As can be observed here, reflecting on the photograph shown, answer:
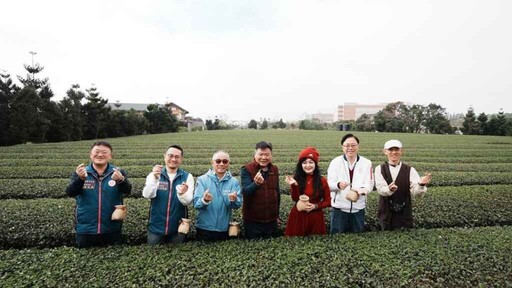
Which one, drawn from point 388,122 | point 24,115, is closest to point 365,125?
point 388,122

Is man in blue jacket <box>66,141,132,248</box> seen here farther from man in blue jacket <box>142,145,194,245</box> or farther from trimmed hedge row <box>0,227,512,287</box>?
man in blue jacket <box>142,145,194,245</box>

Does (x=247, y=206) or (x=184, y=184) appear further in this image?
(x=247, y=206)

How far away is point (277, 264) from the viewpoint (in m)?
3.51

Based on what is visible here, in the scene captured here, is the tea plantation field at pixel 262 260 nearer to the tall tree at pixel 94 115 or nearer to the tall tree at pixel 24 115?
the tall tree at pixel 24 115

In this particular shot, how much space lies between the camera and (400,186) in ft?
14.5

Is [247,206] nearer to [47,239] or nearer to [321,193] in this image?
[321,193]

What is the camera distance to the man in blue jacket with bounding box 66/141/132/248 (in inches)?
149

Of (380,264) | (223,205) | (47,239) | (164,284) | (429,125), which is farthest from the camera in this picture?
(429,125)

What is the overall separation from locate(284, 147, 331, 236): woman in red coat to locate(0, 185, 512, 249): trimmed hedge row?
1394 millimetres

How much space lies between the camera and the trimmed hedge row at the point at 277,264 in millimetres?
3230

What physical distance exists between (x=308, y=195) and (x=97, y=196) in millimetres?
2895

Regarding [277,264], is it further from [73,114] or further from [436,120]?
[436,120]

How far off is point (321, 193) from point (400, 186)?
1.29 meters

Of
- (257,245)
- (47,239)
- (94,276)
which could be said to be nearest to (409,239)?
(257,245)
